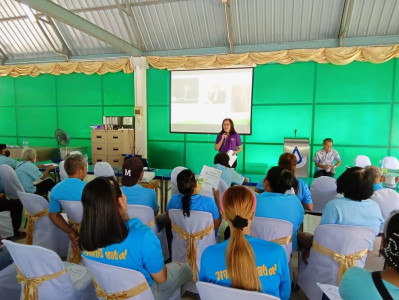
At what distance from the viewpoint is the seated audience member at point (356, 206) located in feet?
6.23

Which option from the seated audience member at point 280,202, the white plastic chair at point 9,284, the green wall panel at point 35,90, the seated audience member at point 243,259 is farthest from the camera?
the green wall panel at point 35,90

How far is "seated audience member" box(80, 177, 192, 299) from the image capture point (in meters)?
1.32

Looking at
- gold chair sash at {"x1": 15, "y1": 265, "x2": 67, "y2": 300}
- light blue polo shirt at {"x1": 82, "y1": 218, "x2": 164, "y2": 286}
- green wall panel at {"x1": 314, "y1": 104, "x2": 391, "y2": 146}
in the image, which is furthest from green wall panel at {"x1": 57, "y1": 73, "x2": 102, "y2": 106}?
light blue polo shirt at {"x1": 82, "y1": 218, "x2": 164, "y2": 286}

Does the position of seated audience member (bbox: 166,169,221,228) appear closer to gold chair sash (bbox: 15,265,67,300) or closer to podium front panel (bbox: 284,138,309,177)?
gold chair sash (bbox: 15,265,67,300)

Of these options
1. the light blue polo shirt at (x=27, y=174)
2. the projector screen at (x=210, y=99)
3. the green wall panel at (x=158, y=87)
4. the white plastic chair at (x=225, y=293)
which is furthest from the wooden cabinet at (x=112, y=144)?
the white plastic chair at (x=225, y=293)

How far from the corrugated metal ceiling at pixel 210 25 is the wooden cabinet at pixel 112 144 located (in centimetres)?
215

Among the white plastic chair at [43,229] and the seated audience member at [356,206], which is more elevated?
the seated audience member at [356,206]

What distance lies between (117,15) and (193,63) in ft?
7.15

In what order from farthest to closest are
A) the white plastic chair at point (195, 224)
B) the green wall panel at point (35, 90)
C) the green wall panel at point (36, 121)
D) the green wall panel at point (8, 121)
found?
the green wall panel at point (8, 121) → the green wall panel at point (36, 121) → the green wall panel at point (35, 90) → the white plastic chair at point (195, 224)

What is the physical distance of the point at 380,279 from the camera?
0.91 m

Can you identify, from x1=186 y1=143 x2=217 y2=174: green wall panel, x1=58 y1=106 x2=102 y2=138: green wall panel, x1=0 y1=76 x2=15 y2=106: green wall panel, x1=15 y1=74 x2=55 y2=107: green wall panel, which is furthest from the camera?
x1=0 y1=76 x2=15 y2=106: green wall panel

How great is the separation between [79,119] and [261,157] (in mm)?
5460

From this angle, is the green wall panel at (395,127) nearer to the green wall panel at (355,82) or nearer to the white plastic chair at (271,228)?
the green wall panel at (355,82)

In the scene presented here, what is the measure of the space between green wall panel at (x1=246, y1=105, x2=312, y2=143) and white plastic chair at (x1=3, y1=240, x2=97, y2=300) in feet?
17.9
